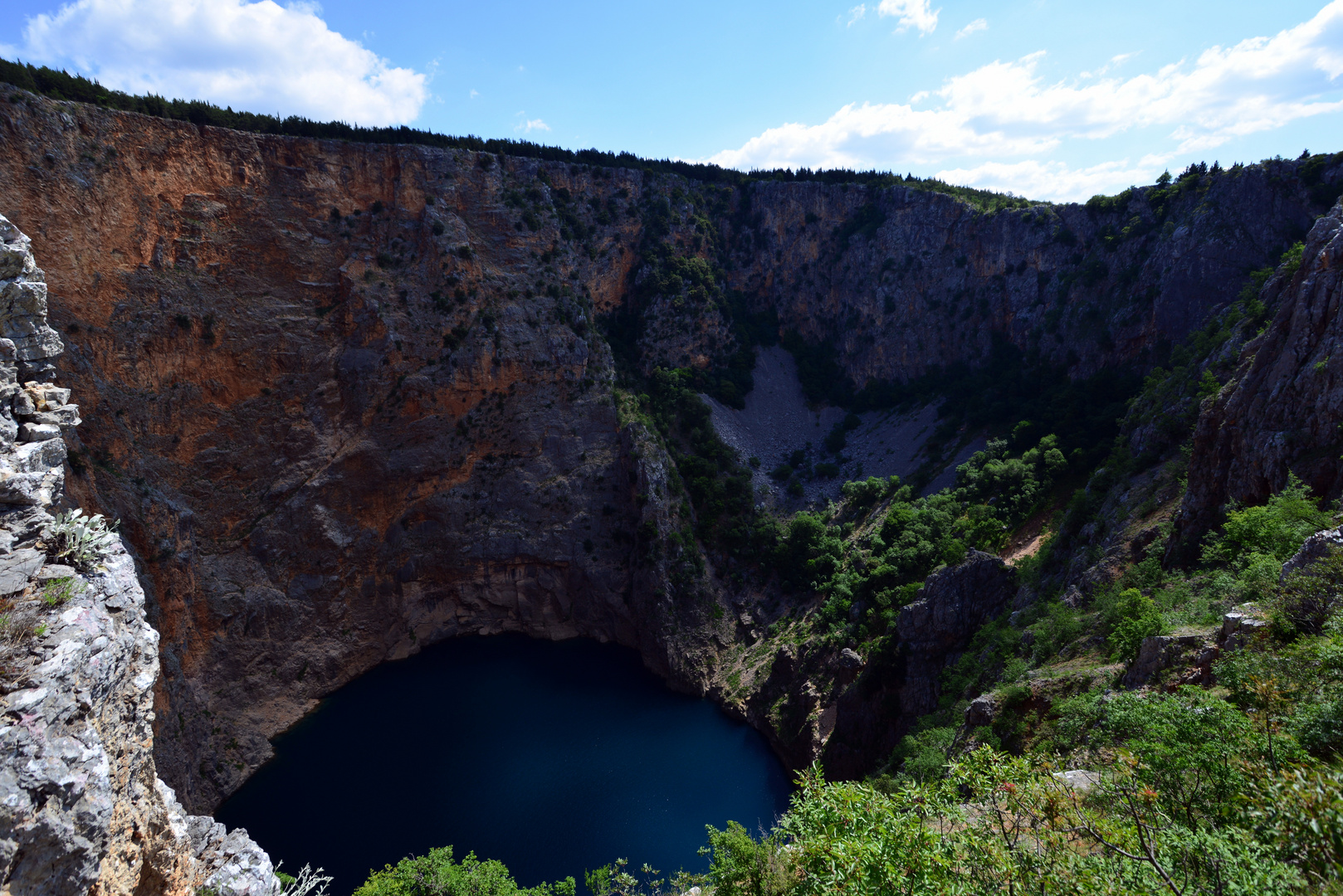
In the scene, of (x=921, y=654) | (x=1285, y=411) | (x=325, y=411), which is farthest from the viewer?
(x=325, y=411)

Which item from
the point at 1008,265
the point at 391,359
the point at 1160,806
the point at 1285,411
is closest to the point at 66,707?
the point at 1160,806

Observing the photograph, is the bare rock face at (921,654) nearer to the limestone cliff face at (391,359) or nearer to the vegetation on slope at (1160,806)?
the limestone cliff face at (391,359)

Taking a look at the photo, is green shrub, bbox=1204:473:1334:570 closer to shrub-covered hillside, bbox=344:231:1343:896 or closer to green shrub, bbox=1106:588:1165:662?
shrub-covered hillside, bbox=344:231:1343:896

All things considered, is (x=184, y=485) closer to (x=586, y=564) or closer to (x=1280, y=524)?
(x=586, y=564)

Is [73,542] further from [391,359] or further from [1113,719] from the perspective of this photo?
[391,359]

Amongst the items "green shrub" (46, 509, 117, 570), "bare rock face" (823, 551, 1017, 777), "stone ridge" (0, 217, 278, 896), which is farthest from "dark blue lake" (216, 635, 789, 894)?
"green shrub" (46, 509, 117, 570)
